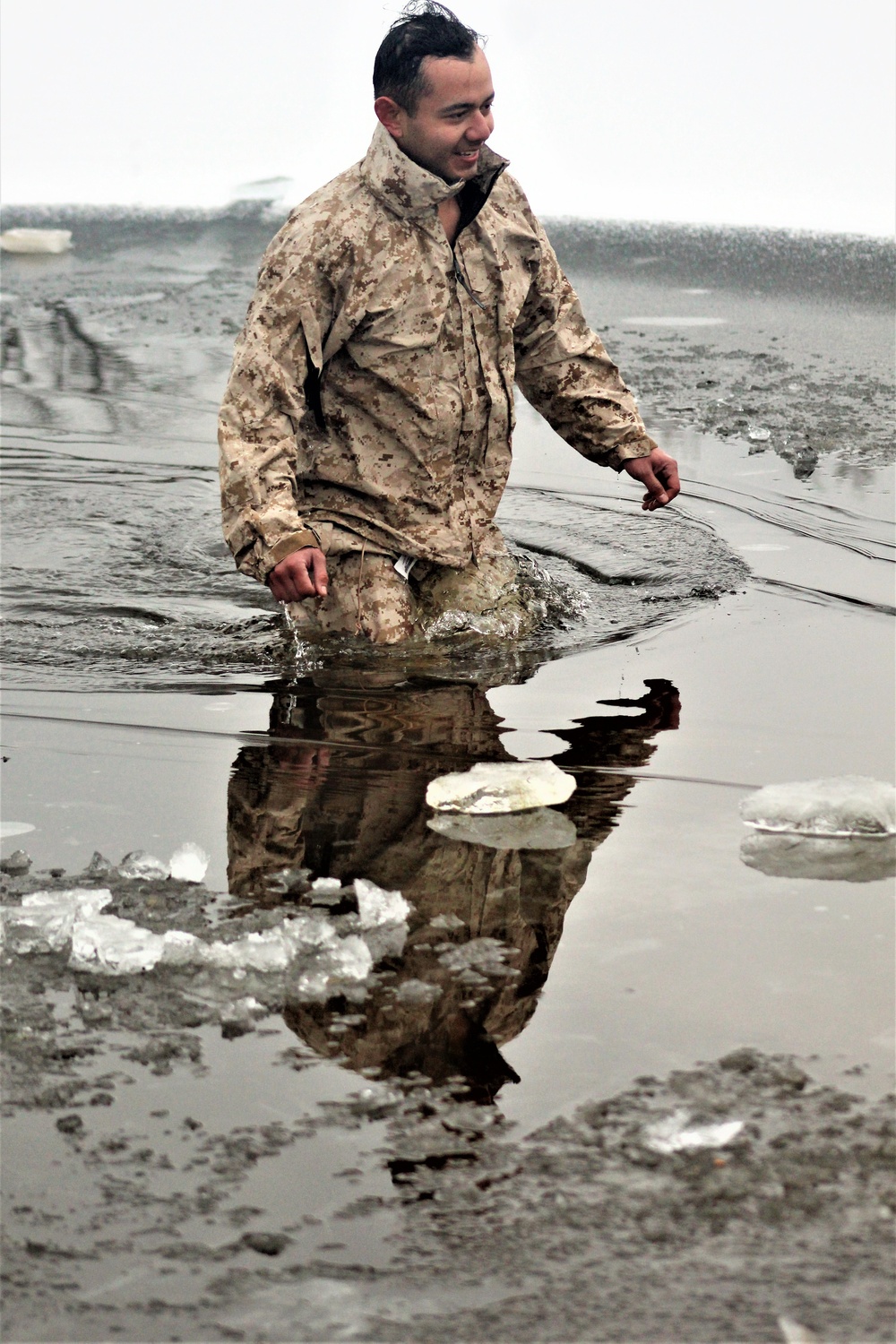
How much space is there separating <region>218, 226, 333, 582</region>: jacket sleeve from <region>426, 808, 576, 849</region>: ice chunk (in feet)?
3.50

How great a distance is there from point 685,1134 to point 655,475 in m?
2.87

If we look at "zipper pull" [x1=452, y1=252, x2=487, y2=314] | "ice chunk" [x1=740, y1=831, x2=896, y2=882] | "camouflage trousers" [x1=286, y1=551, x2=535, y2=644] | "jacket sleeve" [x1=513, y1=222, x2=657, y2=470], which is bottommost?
"ice chunk" [x1=740, y1=831, x2=896, y2=882]

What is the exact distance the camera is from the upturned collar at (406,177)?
422cm

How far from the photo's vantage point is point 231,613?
5.03m

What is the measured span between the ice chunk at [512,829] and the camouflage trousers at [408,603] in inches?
53.3

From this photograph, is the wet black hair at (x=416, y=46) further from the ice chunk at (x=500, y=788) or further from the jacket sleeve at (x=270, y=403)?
the ice chunk at (x=500, y=788)

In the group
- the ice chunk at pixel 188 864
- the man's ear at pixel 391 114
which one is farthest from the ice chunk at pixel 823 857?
the man's ear at pixel 391 114

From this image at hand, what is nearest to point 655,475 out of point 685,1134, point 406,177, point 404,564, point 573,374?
point 573,374

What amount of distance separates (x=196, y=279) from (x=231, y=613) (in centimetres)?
873

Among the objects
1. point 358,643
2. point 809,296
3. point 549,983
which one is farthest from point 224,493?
point 809,296

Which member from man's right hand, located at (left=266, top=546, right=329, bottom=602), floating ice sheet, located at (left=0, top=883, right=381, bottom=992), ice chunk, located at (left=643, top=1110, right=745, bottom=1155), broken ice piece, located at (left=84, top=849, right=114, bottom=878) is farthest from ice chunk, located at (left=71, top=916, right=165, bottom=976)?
man's right hand, located at (left=266, top=546, right=329, bottom=602)

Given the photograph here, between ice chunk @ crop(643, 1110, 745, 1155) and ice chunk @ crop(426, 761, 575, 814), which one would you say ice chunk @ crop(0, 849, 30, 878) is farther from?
ice chunk @ crop(643, 1110, 745, 1155)

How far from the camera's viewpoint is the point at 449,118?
4.16m

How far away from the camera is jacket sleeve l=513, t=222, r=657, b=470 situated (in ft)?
15.5
